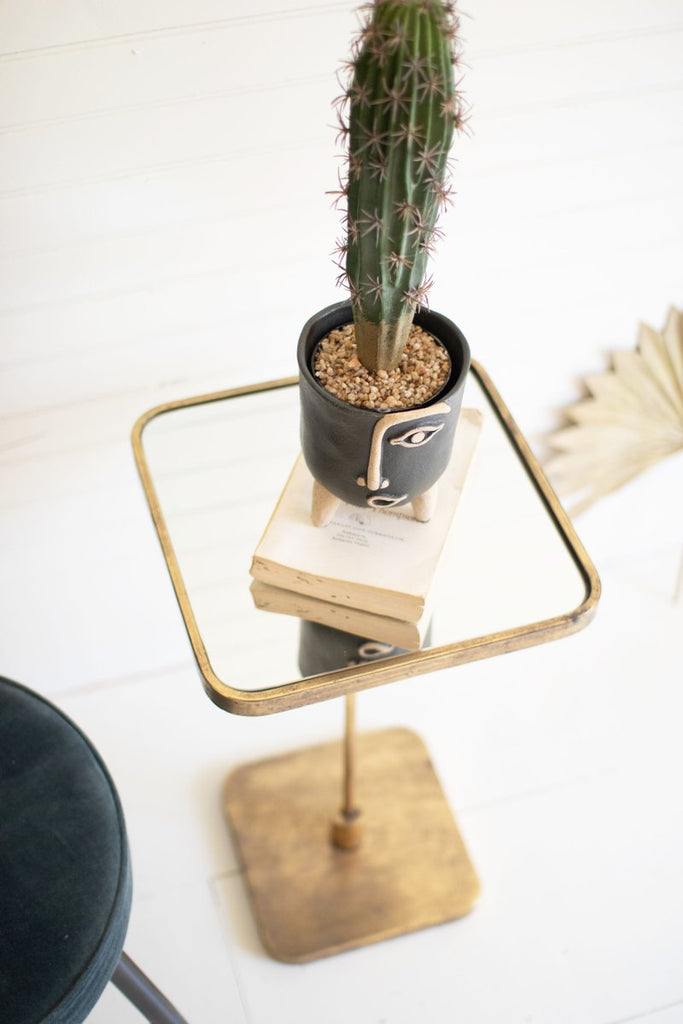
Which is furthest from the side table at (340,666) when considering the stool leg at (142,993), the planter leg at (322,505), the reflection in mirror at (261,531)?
the stool leg at (142,993)

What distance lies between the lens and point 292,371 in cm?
118

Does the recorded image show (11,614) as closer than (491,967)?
No

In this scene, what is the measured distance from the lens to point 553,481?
141cm

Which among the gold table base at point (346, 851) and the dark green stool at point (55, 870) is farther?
the gold table base at point (346, 851)

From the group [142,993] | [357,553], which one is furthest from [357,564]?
[142,993]

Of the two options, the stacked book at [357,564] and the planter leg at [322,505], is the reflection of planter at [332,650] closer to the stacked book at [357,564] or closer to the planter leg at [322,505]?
the stacked book at [357,564]

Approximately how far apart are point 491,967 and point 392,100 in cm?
118

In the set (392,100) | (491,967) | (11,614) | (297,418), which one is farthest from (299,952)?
(392,100)

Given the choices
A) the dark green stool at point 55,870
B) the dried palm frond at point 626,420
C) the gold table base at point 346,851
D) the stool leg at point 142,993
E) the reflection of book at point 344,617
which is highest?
the reflection of book at point 344,617

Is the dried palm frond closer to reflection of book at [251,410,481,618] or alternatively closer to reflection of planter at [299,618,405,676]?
reflection of book at [251,410,481,618]

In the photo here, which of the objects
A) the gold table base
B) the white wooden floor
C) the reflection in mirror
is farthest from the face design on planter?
the gold table base

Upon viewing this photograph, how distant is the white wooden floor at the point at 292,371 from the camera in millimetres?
893

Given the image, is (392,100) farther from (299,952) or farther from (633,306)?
(299,952)

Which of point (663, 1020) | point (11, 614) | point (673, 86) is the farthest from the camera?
point (11, 614)
